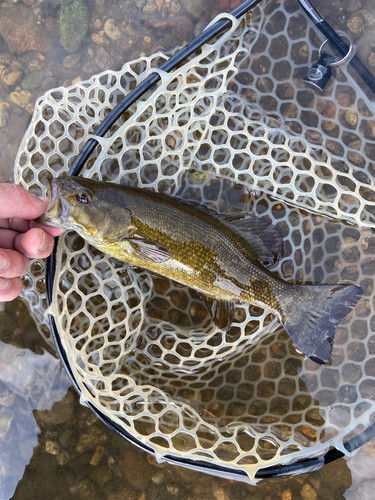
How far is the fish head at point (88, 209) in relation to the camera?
2725mm

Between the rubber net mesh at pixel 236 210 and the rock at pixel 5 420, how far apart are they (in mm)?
1159

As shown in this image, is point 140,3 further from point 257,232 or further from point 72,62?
point 257,232

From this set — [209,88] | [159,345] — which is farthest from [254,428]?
[209,88]

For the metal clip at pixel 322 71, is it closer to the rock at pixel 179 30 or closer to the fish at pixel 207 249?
the rock at pixel 179 30

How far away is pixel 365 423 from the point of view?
10.3ft

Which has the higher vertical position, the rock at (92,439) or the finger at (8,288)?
the finger at (8,288)

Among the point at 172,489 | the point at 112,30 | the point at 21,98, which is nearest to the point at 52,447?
the point at 172,489

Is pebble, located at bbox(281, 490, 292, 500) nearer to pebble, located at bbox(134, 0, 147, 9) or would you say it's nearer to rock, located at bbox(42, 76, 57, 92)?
rock, located at bbox(42, 76, 57, 92)

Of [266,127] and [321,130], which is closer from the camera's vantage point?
[266,127]

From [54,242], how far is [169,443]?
75.2 inches

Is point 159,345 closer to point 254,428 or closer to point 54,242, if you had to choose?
point 254,428

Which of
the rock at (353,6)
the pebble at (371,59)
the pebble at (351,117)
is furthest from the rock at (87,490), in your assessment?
the rock at (353,6)

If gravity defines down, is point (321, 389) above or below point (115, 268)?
below

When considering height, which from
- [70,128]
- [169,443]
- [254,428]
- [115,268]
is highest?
[70,128]
